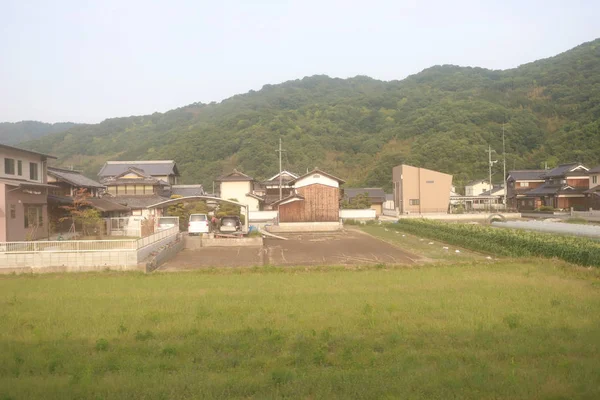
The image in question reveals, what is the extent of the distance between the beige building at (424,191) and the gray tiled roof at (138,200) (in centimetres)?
2492

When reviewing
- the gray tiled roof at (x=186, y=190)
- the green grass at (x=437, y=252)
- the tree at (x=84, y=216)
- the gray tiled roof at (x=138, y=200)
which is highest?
the gray tiled roof at (x=186, y=190)

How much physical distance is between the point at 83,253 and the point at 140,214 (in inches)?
841

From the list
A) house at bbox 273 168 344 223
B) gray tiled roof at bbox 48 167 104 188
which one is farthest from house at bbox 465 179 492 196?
gray tiled roof at bbox 48 167 104 188

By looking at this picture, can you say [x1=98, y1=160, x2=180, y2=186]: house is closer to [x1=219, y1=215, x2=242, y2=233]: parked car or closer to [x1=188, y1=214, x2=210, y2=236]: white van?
[x1=219, y1=215, x2=242, y2=233]: parked car

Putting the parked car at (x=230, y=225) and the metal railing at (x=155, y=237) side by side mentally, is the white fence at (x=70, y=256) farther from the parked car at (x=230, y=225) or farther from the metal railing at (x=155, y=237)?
the parked car at (x=230, y=225)

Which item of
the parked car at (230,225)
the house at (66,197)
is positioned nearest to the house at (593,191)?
the parked car at (230,225)

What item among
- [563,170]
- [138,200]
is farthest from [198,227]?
[563,170]

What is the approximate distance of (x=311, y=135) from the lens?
88.3 metres

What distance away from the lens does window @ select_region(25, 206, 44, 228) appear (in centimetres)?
2194

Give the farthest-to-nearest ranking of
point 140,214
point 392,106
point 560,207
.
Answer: point 392,106 < point 560,207 < point 140,214

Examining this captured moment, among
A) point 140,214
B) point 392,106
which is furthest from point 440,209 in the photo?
point 392,106

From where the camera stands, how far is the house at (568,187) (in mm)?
48562

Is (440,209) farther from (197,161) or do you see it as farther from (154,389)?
(154,389)

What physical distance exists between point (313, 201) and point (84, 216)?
17255 mm
